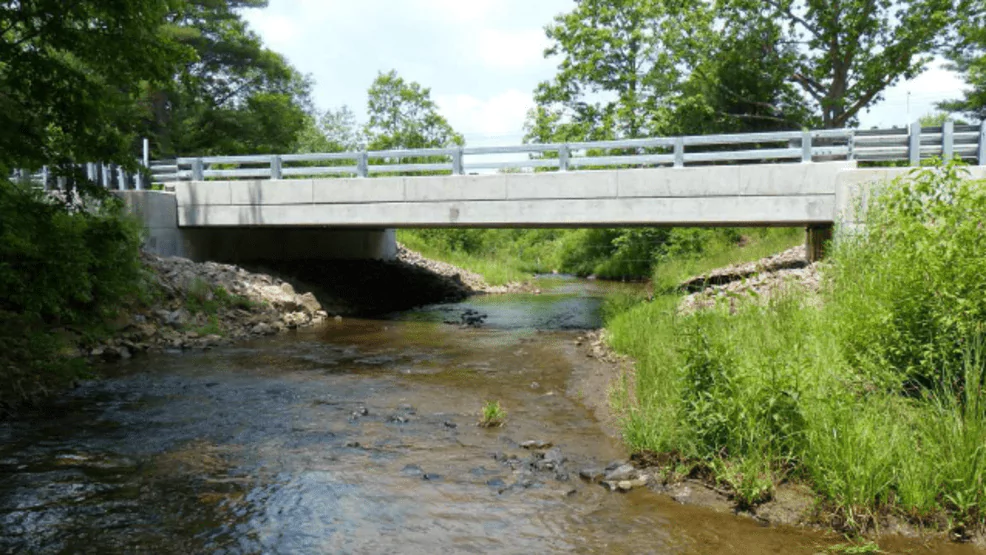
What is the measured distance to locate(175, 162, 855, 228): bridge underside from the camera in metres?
13.8

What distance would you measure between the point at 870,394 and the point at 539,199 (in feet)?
32.6

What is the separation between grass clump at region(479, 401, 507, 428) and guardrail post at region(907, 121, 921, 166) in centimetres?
975

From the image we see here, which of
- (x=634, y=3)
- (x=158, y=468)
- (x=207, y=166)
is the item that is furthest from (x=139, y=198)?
(x=634, y=3)

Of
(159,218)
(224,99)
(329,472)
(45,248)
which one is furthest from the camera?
(224,99)

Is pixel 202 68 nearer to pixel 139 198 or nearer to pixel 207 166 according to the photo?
pixel 207 166

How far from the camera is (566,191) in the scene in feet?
50.5

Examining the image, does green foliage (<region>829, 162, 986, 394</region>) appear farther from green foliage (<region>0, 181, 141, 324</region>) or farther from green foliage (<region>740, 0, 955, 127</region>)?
green foliage (<region>740, 0, 955, 127</region>)

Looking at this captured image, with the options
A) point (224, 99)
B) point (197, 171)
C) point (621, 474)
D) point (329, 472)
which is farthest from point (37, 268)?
point (224, 99)

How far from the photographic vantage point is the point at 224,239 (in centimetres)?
2127

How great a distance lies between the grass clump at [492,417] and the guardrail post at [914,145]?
9747 millimetres

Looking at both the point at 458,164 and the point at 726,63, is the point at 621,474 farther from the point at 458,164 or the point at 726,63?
the point at 726,63

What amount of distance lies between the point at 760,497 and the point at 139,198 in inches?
689

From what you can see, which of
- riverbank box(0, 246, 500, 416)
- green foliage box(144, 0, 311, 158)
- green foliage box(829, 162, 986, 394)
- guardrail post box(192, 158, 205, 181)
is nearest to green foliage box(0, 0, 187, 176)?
riverbank box(0, 246, 500, 416)

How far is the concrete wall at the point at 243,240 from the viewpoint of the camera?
62.1 ft
